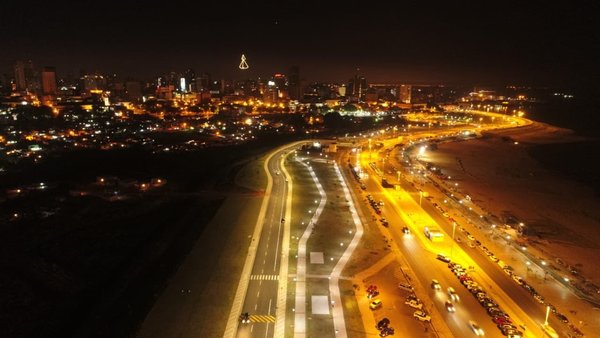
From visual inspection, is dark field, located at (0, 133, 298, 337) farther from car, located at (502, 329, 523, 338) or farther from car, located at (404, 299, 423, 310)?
car, located at (502, 329, 523, 338)

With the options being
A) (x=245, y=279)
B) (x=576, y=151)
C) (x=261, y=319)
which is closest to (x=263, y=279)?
(x=245, y=279)

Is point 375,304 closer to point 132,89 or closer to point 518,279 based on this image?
point 518,279

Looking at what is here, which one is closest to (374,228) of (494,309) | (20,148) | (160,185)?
(494,309)

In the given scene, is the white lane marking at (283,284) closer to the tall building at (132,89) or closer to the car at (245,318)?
the car at (245,318)

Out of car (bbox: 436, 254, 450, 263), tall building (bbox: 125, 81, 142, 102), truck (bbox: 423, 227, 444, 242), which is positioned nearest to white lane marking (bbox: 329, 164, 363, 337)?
truck (bbox: 423, 227, 444, 242)

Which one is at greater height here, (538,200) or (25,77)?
(25,77)

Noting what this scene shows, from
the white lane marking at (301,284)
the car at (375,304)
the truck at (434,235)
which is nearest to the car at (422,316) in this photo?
the car at (375,304)
